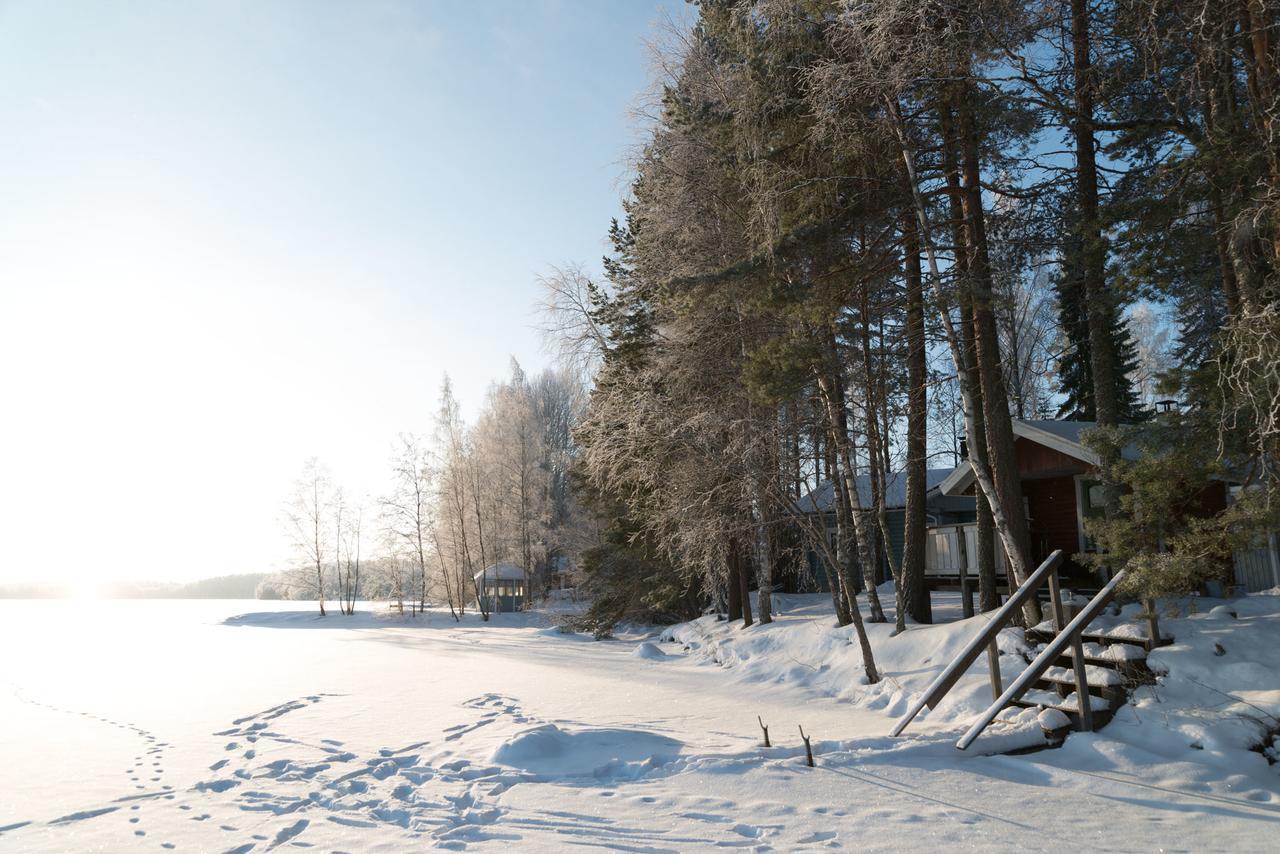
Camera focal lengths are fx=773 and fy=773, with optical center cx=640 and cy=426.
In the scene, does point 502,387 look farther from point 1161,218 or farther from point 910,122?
point 1161,218

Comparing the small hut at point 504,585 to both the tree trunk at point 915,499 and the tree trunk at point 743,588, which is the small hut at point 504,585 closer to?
the tree trunk at point 743,588

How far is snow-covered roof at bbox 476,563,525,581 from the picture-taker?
124 ft

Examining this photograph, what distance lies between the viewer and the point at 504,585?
4003 cm

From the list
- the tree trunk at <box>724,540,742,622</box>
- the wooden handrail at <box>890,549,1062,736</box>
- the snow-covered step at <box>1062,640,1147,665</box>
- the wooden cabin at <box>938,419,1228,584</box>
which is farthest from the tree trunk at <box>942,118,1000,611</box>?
the tree trunk at <box>724,540,742,622</box>

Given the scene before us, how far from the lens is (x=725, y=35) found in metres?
11.0

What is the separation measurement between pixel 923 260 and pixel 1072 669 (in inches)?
205

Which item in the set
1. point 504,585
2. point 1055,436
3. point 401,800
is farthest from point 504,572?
point 401,800

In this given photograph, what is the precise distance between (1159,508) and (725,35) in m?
8.29

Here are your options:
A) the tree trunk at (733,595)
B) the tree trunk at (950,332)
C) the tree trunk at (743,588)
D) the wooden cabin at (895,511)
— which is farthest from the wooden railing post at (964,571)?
the wooden cabin at (895,511)

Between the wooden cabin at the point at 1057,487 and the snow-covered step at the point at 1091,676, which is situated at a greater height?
the wooden cabin at the point at 1057,487

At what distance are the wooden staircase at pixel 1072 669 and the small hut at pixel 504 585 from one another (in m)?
31.9

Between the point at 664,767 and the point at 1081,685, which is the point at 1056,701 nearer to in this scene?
the point at 1081,685

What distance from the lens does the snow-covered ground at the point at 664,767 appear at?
4.91 metres

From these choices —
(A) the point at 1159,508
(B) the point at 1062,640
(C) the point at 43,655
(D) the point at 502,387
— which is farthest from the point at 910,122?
(D) the point at 502,387
